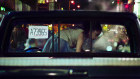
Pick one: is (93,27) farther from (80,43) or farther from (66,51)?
(66,51)

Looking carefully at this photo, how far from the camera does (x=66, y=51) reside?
8.74ft

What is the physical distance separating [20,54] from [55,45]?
0.41 metres

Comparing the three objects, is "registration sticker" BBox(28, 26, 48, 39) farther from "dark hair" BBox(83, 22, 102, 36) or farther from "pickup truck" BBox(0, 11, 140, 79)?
"dark hair" BBox(83, 22, 102, 36)

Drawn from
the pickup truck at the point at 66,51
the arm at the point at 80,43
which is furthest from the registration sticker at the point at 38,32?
the arm at the point at 80,43

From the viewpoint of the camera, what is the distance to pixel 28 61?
214cm

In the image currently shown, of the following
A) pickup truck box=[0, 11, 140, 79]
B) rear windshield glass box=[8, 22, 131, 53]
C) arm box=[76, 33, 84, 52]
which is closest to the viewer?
pickup truck box=[0, 11, 140, 79]

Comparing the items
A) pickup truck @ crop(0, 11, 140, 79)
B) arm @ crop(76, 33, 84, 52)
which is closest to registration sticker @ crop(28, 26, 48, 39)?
pickup truck @ crop(0, 11, 140, 79)

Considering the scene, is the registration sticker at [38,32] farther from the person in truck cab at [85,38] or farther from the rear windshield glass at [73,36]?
the person in truck cab at [85,38]

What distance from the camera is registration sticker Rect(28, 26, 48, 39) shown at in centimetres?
256

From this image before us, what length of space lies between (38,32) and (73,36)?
36.4 inches

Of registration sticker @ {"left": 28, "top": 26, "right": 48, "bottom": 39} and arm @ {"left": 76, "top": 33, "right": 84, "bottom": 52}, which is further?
arm @ {"left": 76, "top": 33, "right": 84, "bottom": 52}

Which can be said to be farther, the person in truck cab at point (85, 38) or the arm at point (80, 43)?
the arm at point (80, 43)

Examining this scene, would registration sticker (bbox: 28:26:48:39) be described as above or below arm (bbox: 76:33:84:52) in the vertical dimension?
above

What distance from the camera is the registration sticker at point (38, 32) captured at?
8.39 feet
